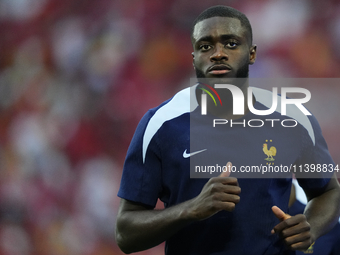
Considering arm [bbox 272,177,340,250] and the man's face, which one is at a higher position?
the man's face

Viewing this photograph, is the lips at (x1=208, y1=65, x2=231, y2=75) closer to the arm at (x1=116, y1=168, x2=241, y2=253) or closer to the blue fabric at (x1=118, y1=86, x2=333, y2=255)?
the blue fabric at (x1=118, y1=86, x2=333, y2=255)

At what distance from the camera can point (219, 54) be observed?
1440 mm

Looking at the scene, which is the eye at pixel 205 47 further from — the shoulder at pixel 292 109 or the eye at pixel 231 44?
the shoulder at pixel 292 109

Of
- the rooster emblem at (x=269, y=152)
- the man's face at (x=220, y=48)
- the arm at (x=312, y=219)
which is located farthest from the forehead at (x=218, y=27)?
the arm at (x=312, y=219)

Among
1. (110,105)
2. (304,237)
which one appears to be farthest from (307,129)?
(110,105)

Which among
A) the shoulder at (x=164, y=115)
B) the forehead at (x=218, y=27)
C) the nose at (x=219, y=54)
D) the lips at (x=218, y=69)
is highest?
the forehead at (x=218, y=27)

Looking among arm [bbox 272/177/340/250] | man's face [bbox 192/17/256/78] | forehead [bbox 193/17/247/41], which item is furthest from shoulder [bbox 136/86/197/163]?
arm [bbox 272/177/340/250]

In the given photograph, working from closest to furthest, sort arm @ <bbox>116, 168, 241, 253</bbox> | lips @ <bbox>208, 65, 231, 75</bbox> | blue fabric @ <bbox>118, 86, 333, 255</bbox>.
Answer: arm @ <bbox>116, 168, 241, 253</bbox>, blue fabric @ <bbox>118, 86, 333, 255</bbox>, lips @ <bbox>208, 65, 231, 75</bbox>

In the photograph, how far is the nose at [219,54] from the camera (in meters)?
1.44

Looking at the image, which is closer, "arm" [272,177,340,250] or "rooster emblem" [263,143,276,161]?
"arm" [272,177,340,250]

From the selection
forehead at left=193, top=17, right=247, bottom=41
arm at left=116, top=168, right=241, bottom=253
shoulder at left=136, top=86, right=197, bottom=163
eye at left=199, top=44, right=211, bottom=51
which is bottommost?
arm at left=116, top=168, right=241, bottom=253

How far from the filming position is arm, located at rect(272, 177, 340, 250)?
4.15 ft

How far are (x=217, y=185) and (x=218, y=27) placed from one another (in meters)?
0.57

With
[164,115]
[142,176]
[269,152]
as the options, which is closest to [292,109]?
[269,152]
